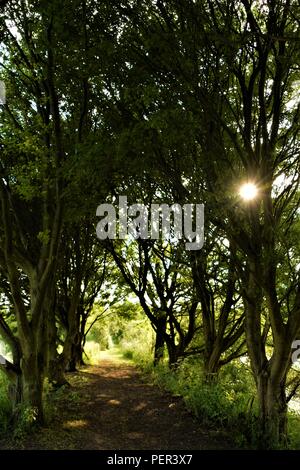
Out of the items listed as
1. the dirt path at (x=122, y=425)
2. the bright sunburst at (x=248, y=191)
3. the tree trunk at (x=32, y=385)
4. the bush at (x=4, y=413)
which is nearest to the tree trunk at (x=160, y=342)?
the dirt path at (x=122, y=425)

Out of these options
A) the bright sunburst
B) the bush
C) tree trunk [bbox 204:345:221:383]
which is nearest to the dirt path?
the bush

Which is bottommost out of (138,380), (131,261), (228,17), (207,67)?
(138,380)

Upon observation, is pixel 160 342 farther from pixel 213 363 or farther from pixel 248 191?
pixel 248 191

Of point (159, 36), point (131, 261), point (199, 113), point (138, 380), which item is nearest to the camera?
point (159, 36)

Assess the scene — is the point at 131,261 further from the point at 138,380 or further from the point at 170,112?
the point at 170,112

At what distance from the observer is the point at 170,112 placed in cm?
637

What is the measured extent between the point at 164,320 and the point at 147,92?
41.3 ft

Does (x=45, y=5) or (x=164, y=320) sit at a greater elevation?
(x=45, y=5)

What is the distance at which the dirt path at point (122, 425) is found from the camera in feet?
24.6

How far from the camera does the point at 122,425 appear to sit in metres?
9.22

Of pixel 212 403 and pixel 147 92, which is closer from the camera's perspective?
pixel 147 92

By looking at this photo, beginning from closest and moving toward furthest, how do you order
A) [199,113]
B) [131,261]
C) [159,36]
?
[159,36], [199,113], [131,261]

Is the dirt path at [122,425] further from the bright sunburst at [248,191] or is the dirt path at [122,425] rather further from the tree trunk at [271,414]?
the bright sunburst at [248,191]

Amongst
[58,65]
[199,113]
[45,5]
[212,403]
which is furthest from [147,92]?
[212,403]
